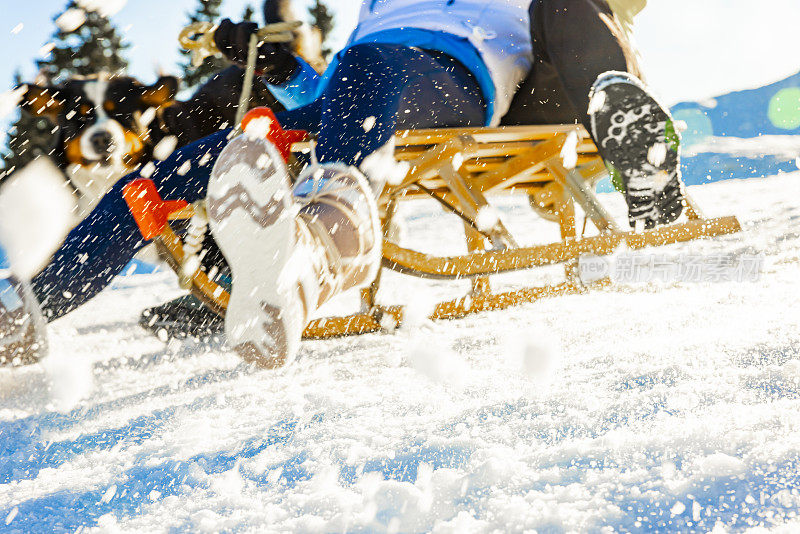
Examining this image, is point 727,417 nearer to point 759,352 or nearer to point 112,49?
point 759,352

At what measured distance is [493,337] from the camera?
1359 mm

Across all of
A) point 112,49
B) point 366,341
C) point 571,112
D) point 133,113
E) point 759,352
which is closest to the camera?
point 759,352

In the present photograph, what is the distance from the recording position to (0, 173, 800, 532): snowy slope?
540mm

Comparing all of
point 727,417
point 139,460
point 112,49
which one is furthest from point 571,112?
point 112,49

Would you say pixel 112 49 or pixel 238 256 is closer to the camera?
pixel 238 256

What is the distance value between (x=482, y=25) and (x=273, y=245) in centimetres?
88

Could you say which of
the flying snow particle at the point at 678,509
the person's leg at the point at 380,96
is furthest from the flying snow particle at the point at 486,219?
the flying snow particle at the point at 678,509

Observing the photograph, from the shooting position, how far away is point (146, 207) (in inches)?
49.2

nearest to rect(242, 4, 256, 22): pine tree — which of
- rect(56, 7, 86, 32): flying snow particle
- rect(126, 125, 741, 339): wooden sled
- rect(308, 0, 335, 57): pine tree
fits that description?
rect(308, 0, 335, 57): pine tree

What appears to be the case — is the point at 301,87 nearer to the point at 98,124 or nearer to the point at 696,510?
the point at 98,124

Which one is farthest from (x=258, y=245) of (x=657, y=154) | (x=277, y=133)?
(x=657, y=154)

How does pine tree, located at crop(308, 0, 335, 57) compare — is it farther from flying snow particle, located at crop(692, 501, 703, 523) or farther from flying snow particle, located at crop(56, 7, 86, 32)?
flying snow particle, located at crop(692, 501, 703, 523)

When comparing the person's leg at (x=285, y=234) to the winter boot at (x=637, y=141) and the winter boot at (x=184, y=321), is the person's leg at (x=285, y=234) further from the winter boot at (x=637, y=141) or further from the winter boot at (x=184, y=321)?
the winter boot at (x=184, y=321)

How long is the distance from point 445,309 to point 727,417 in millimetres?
1101
